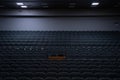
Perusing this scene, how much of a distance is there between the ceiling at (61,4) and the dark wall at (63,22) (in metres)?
0.53

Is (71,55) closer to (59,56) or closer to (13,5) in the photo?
(59,56)

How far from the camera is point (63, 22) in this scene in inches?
445

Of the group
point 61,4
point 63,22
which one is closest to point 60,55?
point 61,4

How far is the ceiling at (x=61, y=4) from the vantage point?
9.36 metres

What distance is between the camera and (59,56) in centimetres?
749

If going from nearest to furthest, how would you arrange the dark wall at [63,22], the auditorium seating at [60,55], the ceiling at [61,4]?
the auditorium seating at [60,55]
the ceiling at [61,4]
the dark wall at [63,22]

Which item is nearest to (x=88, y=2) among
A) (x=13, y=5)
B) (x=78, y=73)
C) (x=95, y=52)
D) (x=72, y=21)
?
(x=72, y=21)

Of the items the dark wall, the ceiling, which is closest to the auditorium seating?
the dark wall

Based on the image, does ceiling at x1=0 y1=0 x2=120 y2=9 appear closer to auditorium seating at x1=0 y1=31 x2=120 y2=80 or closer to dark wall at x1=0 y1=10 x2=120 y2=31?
dark wall at x1=0 y1=10 x2=120 y2=31

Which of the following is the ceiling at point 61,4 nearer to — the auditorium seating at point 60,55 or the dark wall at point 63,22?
the dark wall at point 63,22

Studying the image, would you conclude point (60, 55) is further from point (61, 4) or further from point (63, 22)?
point (63, 22)

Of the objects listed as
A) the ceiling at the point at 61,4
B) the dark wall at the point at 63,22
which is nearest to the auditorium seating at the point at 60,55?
the dark wall at the point at 63,22

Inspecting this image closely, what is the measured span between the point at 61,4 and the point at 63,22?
4.82 ft

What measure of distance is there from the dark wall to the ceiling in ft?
1.73
